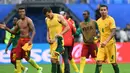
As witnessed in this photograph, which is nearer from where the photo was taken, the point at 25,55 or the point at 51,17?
the point at 51,17

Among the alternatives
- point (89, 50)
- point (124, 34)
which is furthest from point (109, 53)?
point (124, 34)

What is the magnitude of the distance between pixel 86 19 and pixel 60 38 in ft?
10.7

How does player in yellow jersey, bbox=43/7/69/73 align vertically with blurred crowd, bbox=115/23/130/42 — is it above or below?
above

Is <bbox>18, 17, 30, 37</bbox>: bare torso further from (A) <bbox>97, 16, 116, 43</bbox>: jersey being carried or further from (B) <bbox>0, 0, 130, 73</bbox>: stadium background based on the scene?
(B) <bbox>0, 0, 130, 73</bbox>: stadium background

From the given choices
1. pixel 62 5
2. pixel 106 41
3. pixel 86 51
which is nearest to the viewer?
pixel 106 41

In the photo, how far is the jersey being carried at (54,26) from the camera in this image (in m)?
15.3

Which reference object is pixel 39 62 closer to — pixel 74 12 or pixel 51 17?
pixel 74 12

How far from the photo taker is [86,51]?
17719mm

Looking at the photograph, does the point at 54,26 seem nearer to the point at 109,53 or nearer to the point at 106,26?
the point at 106,26

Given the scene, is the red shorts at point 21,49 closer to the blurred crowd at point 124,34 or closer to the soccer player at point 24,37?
the soccer player at point 24,37

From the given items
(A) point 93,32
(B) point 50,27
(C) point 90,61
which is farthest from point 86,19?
(C) point 90,61

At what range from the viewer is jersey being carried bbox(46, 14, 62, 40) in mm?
15340

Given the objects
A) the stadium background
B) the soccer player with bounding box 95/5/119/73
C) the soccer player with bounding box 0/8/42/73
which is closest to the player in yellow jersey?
the soccer player with bounding box 0/8/42/73

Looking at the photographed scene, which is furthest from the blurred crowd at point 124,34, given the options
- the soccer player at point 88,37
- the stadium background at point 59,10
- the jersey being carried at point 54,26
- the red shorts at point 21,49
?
the jersey being carried at point 54,26
